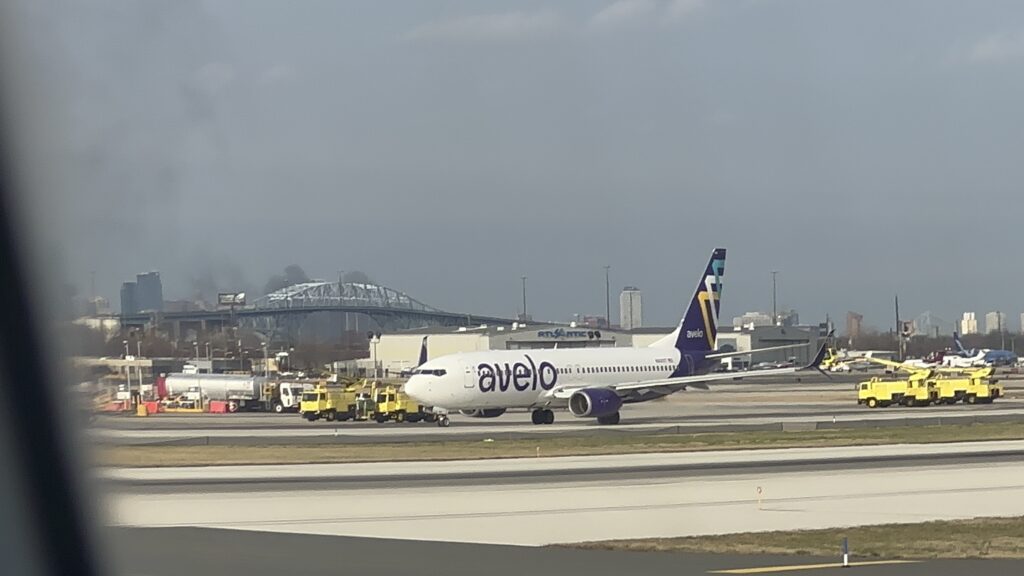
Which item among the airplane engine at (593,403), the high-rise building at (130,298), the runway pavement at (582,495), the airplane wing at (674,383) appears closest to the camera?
the runway pavement at (582,495)

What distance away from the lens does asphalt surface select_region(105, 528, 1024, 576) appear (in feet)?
67.4

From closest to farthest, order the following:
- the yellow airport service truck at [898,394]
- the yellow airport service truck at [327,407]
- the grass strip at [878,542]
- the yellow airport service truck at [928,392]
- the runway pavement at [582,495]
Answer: the grass strip at [878,542] < the runway pavement at [582,495] < the yellow airport service truck at [327,407] < the yellow airport service truck at [898,394] < the yellow airport service truck at [928,392]

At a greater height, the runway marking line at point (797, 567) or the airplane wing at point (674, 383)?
the airplane wing at point (674, 383)

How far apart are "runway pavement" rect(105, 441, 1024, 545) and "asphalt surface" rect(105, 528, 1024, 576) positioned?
1.20 meters

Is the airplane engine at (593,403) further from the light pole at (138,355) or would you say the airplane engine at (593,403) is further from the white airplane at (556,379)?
the light pole at (138,355)

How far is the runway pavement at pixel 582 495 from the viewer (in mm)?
26797

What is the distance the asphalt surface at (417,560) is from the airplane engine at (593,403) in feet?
136

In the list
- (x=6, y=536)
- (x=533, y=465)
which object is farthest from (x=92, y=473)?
(x=533, y=465)

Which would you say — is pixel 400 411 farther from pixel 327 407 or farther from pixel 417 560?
pixel 417 560

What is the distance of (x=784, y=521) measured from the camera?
27078 mm

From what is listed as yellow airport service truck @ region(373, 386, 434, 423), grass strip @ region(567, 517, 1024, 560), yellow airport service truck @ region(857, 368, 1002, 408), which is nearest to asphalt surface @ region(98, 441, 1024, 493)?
grass strip @ region(567, 517, 1024, 560)

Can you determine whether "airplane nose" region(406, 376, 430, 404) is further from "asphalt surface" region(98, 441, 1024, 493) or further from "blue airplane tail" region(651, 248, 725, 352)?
"asphalt surface" region(98, 441, 1024, 493)

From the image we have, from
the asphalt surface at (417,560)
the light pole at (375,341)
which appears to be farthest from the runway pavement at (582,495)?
the light pole at (375,341)

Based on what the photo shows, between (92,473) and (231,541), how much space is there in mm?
2541
